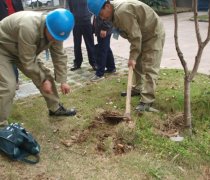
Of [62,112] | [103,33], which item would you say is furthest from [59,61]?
[103,33]

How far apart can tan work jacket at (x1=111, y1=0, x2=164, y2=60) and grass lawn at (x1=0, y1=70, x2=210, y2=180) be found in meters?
0.89

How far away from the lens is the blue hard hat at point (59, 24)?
3.53 meters

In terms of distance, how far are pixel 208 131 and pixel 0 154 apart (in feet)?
7.66

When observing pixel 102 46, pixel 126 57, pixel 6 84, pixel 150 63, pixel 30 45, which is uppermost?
pixel 30 45

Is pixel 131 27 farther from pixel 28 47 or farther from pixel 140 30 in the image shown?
pixel 28 47

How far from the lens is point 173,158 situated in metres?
3.65

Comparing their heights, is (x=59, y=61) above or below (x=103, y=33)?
above

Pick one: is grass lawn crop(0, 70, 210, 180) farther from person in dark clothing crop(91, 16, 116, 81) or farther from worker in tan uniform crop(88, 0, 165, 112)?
person in dark clothing crop(91, 16, 116, 81)

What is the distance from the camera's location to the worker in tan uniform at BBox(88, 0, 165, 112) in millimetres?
4281

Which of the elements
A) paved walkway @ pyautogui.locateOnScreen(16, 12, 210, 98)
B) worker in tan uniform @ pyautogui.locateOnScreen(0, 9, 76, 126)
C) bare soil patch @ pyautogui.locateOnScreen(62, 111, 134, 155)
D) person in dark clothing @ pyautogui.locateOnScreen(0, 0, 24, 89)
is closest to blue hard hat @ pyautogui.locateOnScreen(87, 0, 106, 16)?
worker in tan uniform @ pyautogui.locateOnScreen(0, 9, 76, 126)

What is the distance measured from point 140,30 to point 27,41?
153 centimetres

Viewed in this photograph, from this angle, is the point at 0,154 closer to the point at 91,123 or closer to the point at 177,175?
the point at 91,123

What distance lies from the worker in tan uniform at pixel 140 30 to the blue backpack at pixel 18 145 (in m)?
1.59

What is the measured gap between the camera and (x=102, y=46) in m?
6.11
